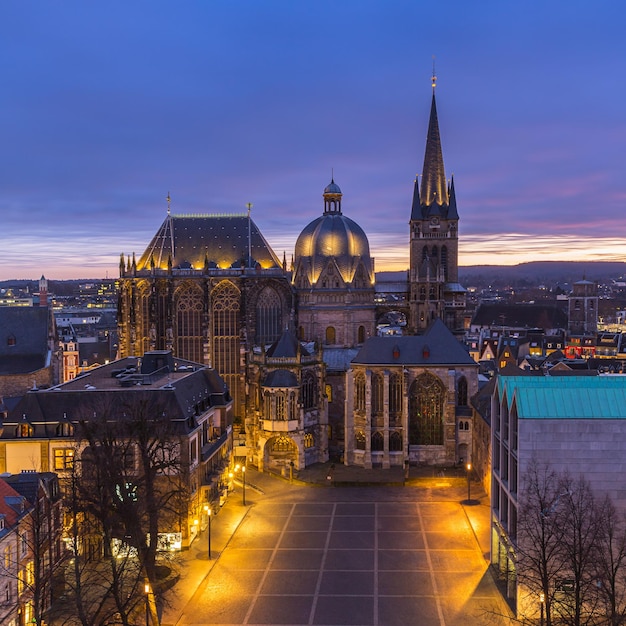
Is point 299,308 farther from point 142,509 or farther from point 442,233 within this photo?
point 142,509

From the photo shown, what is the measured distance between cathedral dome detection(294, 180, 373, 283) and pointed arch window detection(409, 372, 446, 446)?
2046 centimetres

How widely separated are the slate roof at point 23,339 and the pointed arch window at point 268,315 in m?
25.2

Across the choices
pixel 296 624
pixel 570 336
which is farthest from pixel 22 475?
pixel 570 336

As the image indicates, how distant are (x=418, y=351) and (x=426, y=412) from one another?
22.3ft

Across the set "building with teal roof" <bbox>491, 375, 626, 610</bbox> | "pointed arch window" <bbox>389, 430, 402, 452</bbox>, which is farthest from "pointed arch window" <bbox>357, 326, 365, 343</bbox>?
"building with teal roof" <bbox>491, 375, 626, 610</bbox>

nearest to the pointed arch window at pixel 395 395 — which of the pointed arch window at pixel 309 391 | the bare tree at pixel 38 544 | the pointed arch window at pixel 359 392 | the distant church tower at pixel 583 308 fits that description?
the pointed arch window at pixel 359 392

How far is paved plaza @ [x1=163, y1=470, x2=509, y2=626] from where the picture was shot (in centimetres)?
4622

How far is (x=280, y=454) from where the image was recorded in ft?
265

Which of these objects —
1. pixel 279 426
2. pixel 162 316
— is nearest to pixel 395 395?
pixel 279 426

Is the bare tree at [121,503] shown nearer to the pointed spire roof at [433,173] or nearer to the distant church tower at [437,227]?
the distant church tower at [437,227]

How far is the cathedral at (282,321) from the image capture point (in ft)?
268

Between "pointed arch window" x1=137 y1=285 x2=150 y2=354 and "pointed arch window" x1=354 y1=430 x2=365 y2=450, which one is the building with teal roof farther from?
"pointed arch window" x1=137 y1=285 x2=150 y2=354

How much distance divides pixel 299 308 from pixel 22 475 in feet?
172

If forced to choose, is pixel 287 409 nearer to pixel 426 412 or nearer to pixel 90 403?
pixel 426 412
